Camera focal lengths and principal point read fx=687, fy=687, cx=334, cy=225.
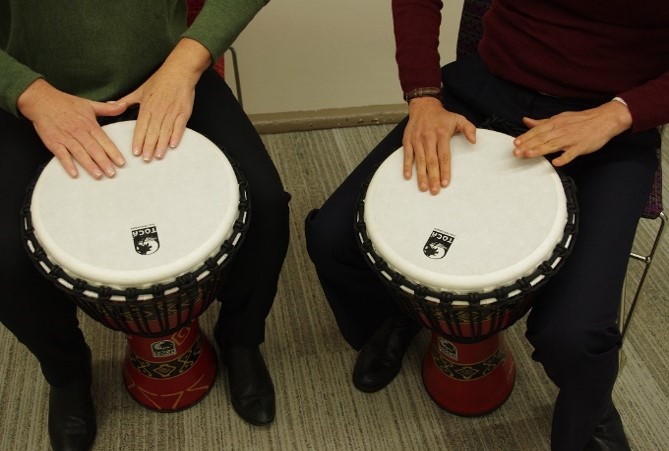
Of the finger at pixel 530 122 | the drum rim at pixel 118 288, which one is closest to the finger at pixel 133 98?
the drum rim at pixel 118 288

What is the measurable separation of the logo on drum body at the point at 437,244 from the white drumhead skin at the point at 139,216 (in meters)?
0.34

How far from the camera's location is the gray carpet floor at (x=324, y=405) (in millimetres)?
1545

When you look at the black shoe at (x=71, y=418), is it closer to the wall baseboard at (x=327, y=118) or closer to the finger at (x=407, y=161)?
the finger at (x=407, y=161)

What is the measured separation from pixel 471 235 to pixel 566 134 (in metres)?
0.27

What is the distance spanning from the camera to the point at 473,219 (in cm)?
115

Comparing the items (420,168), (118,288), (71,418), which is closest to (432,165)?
(420,168)

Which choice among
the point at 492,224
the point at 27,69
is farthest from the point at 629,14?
the point at 27,69

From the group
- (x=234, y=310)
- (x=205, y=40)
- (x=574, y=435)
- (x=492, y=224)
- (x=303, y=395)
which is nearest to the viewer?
(x=492, y=224)

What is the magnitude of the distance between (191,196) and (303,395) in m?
0.66

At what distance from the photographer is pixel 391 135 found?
4.84 ft

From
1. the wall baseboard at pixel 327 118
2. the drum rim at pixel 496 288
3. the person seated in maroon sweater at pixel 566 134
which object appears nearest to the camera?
the drum rim at pixel 496 288

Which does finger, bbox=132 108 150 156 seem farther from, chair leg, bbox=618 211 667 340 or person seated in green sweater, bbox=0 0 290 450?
chair leg, bbox=618 211 667 340

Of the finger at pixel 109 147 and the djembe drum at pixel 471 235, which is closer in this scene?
the djembe drum at pixel 471 235

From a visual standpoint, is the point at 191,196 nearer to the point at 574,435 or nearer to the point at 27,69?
the point at 27,69
